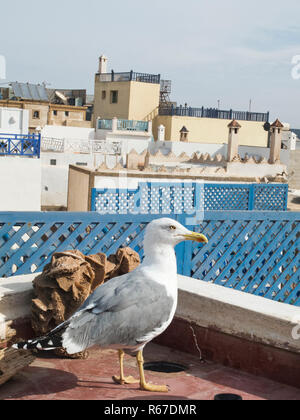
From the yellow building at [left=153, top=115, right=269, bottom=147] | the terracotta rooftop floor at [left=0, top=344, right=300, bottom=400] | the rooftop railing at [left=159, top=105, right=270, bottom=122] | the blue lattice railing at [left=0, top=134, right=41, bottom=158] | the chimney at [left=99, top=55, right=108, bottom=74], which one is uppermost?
the chimney at [left=99, top=55, right=108, bottom=74]

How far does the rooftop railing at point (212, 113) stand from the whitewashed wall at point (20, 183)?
99.7 feet

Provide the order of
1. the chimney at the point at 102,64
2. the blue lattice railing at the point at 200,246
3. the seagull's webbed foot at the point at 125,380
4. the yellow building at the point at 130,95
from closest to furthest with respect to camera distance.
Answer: the seagull's webbed foot at the point at 125,380 → the blue lattice railing at the point at 200,246 → the yellow building at the point at 130,95 → the chimney at the point at 102,64

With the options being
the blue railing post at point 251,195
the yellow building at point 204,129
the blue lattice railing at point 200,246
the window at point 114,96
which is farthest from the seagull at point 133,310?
the window at point 114,96

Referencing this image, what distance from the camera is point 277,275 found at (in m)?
6.39

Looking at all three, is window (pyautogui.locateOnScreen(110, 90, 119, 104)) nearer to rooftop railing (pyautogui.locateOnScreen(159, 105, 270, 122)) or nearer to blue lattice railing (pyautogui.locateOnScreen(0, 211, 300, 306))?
rooftop railing (pyautogui.locateOnScreen(159, 105, 270, 122))

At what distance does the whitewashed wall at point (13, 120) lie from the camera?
20.2 meters

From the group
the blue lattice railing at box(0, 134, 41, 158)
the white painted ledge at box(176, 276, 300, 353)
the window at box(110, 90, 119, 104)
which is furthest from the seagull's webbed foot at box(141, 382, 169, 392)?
the window at box(110, 90, 119, 104)

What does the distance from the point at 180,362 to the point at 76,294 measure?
77cm

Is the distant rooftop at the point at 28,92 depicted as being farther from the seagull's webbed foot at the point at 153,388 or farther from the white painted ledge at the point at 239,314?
the seagull's webbed foot at the point at 153,388

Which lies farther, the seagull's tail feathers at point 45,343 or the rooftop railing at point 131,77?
the rooftop railing at point 131,77

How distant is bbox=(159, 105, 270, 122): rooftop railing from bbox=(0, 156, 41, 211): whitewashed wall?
30404 millimetres

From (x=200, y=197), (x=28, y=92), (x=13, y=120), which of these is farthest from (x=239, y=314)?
(x=28, y=92)

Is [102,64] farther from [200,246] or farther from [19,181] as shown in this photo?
[200,246]

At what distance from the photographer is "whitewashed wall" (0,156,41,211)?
563 inches
